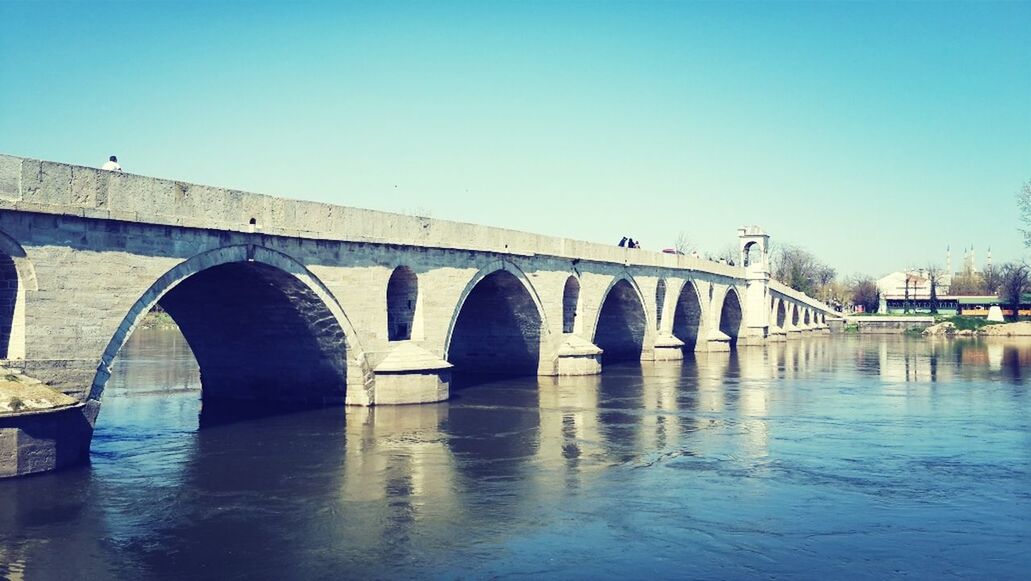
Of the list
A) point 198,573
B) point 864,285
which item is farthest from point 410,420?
point 864,285

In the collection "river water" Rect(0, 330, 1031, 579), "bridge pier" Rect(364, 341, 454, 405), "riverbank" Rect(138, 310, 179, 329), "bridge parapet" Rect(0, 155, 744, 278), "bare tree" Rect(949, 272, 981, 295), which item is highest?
"bare tree" Rect(949, 272, 981, 295)

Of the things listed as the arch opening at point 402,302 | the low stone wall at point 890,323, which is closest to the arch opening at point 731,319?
the low stone wall at point 890,323

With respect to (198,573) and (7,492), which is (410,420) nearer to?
(7,492)

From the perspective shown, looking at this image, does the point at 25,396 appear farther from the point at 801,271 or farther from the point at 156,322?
the point at 801,271

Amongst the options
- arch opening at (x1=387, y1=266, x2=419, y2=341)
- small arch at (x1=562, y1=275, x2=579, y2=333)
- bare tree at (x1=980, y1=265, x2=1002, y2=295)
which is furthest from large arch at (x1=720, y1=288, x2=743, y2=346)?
bare tree at (x1=980, y1=265, x2=1002, y2=295)

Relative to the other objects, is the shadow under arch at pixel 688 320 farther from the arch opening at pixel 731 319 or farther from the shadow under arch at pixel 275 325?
the shadow under arch at pixel 275 325

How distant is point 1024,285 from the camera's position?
88.7m

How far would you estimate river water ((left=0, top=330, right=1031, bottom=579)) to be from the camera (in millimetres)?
9586

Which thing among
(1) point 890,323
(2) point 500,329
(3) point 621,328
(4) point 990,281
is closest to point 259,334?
(2) point 500,329

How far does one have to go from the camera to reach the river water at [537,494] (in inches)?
377

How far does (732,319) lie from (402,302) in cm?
3742

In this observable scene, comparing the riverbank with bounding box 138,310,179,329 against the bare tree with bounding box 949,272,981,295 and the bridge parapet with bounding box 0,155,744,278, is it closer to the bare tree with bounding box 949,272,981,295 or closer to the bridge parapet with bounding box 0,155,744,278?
the bridge parapet with bounding box 0,155,744,278

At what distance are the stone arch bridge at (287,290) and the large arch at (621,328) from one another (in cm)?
11

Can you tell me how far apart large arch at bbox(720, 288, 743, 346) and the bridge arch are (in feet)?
153
